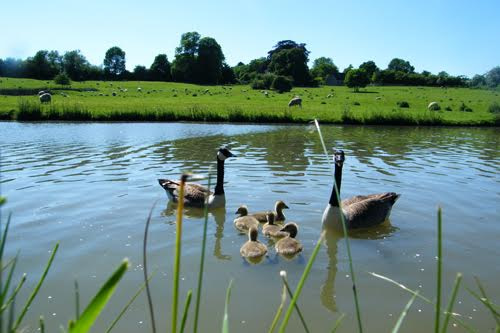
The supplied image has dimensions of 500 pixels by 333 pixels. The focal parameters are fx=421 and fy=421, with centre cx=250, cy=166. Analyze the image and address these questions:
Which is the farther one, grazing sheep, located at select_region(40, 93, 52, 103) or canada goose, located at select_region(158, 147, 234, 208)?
grazing sheep, located at select_region(40, 93, 52, 103)

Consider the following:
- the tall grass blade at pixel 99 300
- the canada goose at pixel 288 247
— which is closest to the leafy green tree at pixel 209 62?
the canada goose at pixel 288 247

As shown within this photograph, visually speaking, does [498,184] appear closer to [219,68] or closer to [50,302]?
[50,302]

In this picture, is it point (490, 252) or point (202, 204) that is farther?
point (202, 204)

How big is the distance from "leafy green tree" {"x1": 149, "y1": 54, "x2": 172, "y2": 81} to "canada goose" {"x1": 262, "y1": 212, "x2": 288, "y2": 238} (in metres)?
110

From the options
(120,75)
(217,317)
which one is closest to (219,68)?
(120,75)

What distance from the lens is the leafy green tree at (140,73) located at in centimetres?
11338

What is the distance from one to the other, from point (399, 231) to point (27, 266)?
23.6ft

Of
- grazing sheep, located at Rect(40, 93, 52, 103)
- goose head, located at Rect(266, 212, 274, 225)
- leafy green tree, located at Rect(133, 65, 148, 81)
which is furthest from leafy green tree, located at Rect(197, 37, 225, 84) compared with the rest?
goose head, located at Rect(266, 212, 274, 225)

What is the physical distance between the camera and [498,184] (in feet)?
43.4

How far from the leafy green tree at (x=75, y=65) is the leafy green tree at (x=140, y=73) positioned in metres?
12.2

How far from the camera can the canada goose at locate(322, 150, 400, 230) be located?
866 centimetres

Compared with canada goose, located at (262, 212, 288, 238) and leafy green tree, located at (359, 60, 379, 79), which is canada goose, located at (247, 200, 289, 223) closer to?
canada goose, located at (262, 212, 288, 238)

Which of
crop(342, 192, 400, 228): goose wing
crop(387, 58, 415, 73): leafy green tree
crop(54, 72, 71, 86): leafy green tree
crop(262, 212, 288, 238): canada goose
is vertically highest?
crop(387, 58, 415, 73): leafy green tree

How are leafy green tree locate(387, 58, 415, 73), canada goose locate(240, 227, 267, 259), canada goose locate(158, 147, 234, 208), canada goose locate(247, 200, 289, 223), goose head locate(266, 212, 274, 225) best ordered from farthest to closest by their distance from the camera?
1. leafy green tree locate(387, 58, 415, 73)
2. canada goose locate(158, 147, 234, 208)
3. canada goose locate(247, 200, 289, 223)
4. goose head locate(266, 212, 274, 225)
5. canada goose locate(240, 227, 267, 259)
